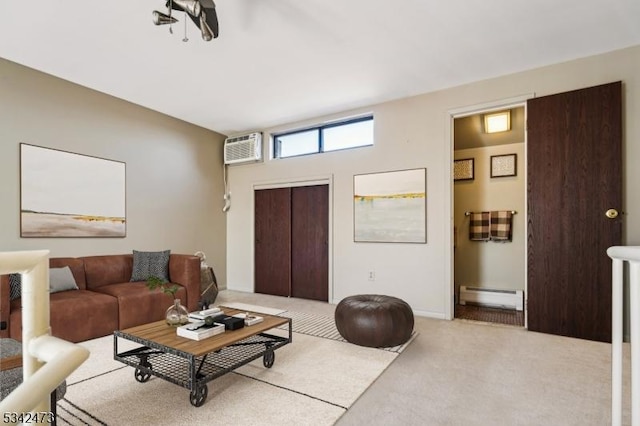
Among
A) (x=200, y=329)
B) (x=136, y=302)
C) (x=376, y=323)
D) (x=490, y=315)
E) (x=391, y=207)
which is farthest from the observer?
(x=391, y=207)

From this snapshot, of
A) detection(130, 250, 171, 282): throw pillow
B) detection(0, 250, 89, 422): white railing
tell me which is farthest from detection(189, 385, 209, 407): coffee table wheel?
detection(130, 250, 171, 282): throw pillow

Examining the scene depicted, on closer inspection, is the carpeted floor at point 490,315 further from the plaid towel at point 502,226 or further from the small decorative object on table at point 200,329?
the small decorative object on table at point 200,329

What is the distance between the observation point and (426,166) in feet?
13.5

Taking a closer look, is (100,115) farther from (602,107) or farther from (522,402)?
(602,107)

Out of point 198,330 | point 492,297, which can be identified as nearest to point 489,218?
point 492,297

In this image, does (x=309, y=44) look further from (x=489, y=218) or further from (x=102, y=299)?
(x=489, y=218)

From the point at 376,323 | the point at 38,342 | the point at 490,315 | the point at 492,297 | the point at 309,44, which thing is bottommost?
the point at 490,315

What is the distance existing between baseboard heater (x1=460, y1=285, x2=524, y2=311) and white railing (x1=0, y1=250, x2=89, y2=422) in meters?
5.06

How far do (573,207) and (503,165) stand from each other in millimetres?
1646

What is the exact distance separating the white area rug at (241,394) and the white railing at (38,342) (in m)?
1.51

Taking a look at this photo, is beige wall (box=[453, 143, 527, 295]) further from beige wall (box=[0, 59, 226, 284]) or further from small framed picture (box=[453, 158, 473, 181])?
beige wall (box=[0, 59, 226, 284])

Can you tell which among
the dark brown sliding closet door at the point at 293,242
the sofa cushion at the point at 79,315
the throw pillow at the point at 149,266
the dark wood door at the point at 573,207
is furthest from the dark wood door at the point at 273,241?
the dark wood door at the point at 573,207

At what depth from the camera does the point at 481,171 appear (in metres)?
5.00

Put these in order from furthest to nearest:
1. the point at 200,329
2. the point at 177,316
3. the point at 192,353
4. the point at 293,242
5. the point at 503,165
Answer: the point at 293,242, the point at 503,165, the point at 177,316, the point at 200,329, the point at 192,353
